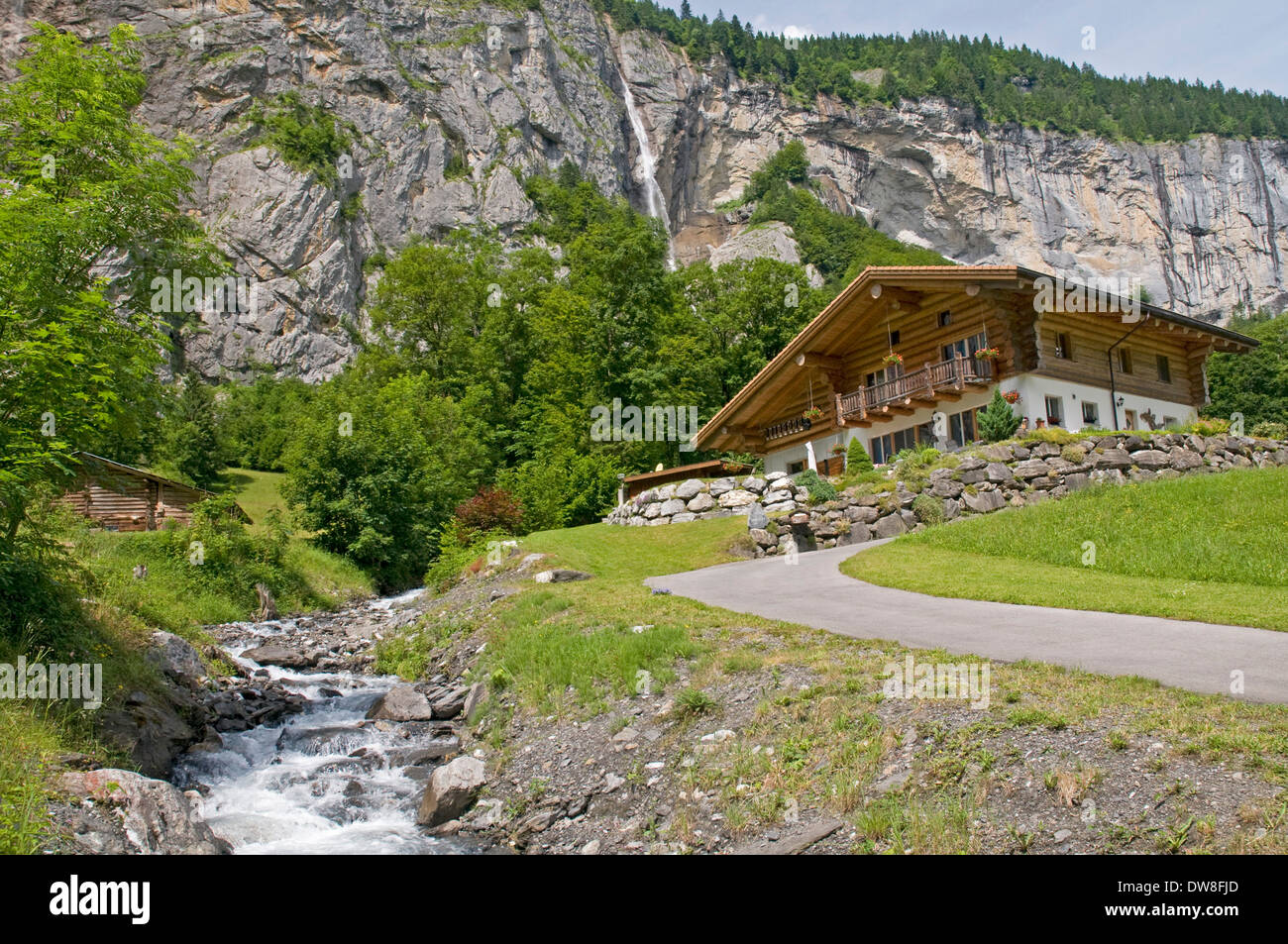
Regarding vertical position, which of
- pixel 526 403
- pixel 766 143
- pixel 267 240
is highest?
pixel 766 143

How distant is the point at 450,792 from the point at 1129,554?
1427 centimetres

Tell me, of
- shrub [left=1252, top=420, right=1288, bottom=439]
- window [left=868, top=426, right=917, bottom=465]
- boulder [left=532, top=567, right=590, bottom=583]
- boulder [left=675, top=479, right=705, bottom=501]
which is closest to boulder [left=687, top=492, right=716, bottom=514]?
boulder [left=675, top=479, right=705, bottom=501]

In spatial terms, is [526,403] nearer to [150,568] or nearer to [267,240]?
[150,568]

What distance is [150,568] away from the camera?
23047 mm

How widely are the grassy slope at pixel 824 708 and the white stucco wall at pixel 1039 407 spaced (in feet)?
59.3

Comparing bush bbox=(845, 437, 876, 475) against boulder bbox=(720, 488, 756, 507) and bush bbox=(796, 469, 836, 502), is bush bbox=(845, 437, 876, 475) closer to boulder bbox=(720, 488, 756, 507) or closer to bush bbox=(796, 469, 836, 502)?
bush bbox=(796, 469, 836, 502)

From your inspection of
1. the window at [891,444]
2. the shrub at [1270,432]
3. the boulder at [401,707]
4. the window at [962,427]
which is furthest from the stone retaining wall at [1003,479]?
the boulder at [401,707]

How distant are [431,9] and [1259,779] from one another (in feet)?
402

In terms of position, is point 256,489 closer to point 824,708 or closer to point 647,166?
point 824,708

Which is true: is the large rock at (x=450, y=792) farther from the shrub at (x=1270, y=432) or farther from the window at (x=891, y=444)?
the shrub at (x=1270, y=432)

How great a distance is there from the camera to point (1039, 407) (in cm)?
2738

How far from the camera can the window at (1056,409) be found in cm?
2794

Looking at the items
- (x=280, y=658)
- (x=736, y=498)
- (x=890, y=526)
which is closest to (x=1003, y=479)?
(x=890, y=526)
